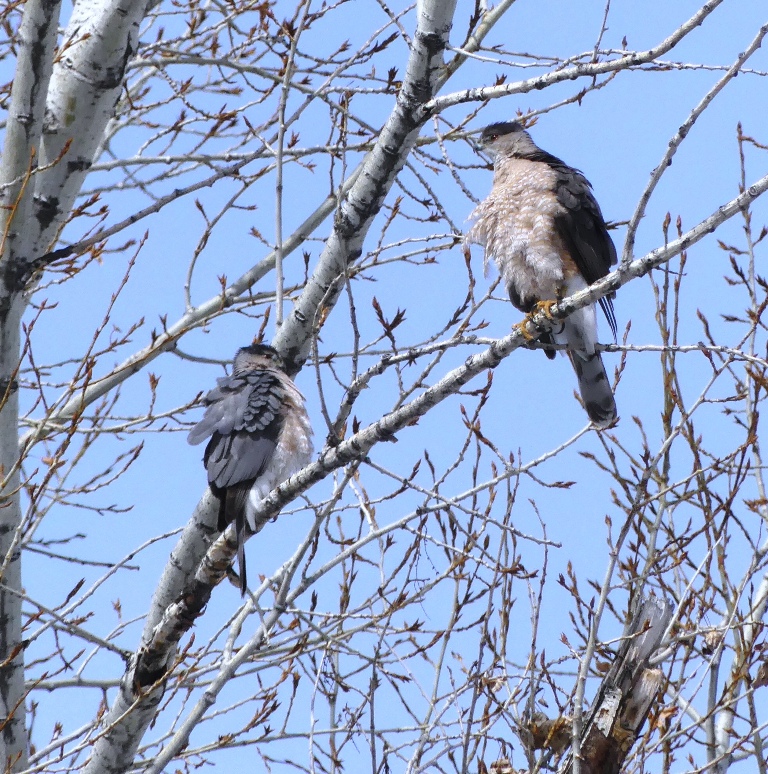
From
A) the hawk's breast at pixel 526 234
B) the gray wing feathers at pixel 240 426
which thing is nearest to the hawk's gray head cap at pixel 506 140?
the hawk's breast at pixel 526 234

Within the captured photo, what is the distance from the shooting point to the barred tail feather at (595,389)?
4.41 metres

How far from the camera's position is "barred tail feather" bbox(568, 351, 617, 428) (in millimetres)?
4414

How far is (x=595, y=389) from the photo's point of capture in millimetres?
4418

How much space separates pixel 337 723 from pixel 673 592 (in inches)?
57.9

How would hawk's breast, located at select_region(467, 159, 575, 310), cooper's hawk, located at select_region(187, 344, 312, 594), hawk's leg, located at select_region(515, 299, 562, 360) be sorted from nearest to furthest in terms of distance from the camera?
hawk's leg, located at select_region(515, 299, 562, 360)
cooper's hawk, located at select_region(187, 344, 312, 594)
hawk's breast, located at select_region(467, 159, 575, 310)

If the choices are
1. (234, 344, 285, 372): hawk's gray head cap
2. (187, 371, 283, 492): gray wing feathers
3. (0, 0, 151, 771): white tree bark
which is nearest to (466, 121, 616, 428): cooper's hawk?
(234, 344, 285, 372): hawk's gray head cap

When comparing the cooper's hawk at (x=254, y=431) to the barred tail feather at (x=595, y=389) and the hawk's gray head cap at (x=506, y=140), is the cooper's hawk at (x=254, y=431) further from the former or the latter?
the hawk's gray head cap at (x=506, y=140)

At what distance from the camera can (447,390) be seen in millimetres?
2889

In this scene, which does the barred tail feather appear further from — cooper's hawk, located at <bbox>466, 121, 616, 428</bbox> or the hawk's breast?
the hawk's breast

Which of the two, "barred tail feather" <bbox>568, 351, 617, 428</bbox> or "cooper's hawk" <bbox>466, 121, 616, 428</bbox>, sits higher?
"cooper's hawk" <bbox>466, 121, 616, 428</bbox>

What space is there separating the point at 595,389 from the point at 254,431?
158cm

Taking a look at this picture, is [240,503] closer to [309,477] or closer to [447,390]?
[309,477]

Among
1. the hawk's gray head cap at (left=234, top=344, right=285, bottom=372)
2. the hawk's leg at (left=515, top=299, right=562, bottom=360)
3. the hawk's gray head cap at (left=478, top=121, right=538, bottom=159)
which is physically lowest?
the hawk's leg at (left=515, top=299, right=562, bottom=360)

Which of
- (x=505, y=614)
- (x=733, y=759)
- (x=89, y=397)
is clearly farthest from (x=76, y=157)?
(x=733, y=759)
